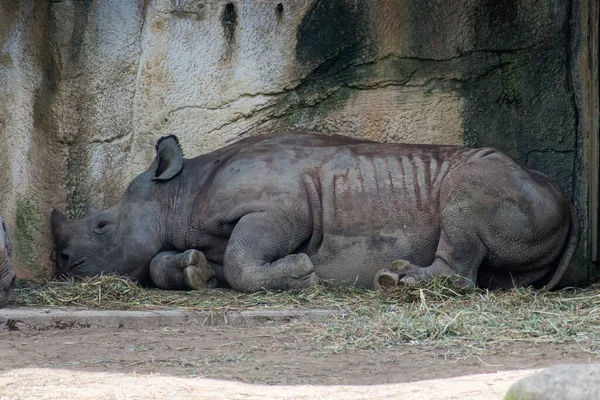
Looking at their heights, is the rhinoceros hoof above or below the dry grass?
above

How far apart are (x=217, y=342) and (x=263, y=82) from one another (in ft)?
12.8

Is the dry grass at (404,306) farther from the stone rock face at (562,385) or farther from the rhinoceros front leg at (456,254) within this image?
the stone rock face at (562,385)

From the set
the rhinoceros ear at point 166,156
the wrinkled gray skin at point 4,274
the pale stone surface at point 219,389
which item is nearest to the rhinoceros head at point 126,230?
the rhinoceros ear at point 166,156

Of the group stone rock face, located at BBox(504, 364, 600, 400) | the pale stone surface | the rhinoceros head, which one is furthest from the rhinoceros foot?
stone rock face, located at BBox(504, 364, 600, 400)

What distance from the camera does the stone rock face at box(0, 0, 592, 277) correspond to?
1018 cm

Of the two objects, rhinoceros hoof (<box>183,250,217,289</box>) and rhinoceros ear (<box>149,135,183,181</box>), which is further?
rhinoceros ear (<box>149,135,183,181</box>)

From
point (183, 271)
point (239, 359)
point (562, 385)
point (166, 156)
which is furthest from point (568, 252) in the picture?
point (562, 385)

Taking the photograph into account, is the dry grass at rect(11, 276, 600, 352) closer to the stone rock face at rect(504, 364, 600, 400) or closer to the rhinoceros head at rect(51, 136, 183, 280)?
the rhinoceros head at rect(51, 136, 183, 280)

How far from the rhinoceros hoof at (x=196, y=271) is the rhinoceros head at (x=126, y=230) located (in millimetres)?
510

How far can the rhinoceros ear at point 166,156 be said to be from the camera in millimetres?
9898

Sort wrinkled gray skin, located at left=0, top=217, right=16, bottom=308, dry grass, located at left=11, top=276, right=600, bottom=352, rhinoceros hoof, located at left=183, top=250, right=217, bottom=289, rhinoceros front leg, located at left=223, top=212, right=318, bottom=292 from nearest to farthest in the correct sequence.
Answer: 1. dry grass, located at left=11, top=276, right=600, bottom=352
2. wrinkled gray skin, located at left=0, top=217, right=16, bottom=308
3. rhinoceros front leg, located at left=223, top=212, right=318, bottom=292
4. rhinoceros hoof, located at left=183, top=250, right=217, bottom=289

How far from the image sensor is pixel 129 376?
5750mm

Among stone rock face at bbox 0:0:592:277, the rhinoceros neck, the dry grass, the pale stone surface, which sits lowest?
the dry grass

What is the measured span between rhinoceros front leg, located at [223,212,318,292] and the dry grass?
114 millimetres
